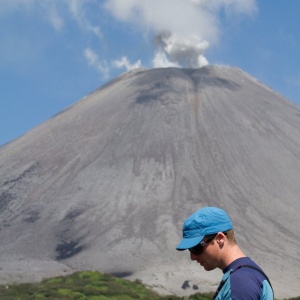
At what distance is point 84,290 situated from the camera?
3136 cm

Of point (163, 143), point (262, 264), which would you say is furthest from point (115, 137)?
Answer: point (262, 264)

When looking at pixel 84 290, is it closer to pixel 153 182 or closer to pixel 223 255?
pixel 153 182

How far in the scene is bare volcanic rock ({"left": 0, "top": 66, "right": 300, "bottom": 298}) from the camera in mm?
43156

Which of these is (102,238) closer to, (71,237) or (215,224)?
(71,237)

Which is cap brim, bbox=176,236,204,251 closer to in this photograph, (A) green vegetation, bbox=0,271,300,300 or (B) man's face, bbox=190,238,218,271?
(B) man's face, bbox=190,238,218,271

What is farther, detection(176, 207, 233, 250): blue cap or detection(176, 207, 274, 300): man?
detection(176, 207, 233, 250): blue cap

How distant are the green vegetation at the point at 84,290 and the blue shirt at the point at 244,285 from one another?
2517 cm

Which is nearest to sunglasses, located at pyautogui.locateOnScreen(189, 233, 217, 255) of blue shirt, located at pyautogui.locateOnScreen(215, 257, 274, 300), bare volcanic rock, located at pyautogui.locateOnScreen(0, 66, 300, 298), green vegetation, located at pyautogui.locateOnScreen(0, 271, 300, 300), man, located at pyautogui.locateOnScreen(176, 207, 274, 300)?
man, located at pyautogui.locateOnScreen(176, 207, 274, 300)

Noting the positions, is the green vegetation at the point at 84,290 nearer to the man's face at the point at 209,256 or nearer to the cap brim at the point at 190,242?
the man's face at the point at 209,256

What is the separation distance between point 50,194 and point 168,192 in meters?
10.2

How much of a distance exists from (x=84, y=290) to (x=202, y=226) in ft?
94.4

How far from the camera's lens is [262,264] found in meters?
42.8

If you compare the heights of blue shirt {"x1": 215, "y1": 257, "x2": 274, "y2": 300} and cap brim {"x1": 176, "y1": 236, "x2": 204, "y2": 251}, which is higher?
cap brim {"x1": 176, "y1": 236, "x2": 204, "y2": 251}

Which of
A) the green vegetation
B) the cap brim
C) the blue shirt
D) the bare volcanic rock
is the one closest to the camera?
the blue shirt
